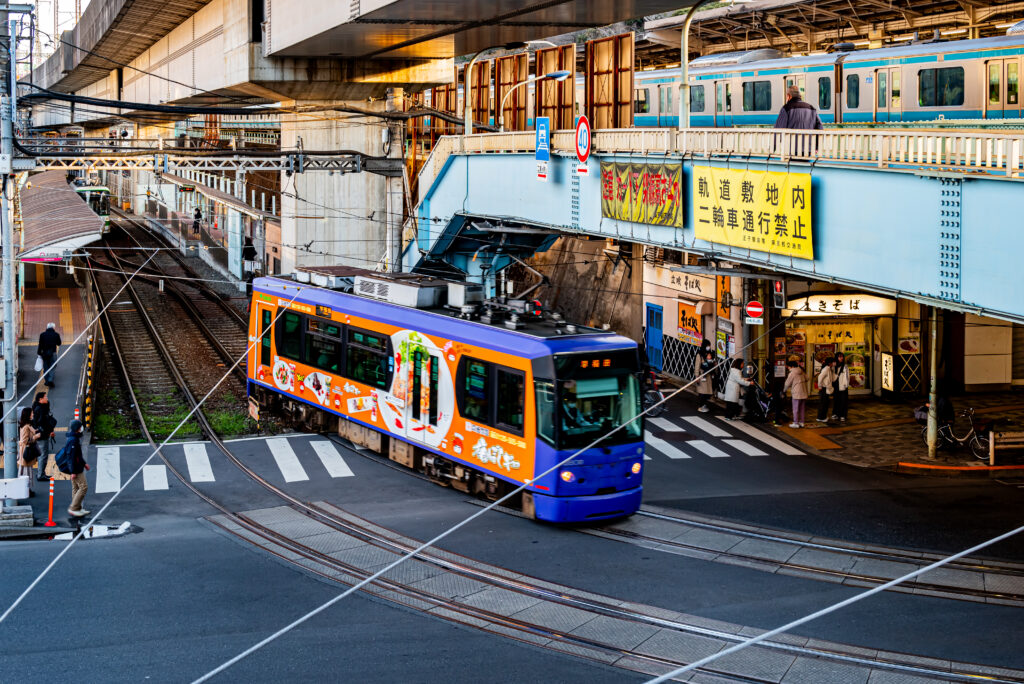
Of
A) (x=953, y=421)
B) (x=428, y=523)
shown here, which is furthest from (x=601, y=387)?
(x=953, y=421)

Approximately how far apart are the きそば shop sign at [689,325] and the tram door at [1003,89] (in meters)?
9.41

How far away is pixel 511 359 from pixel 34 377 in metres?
15.6

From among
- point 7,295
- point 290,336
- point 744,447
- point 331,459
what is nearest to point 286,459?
point 331,459

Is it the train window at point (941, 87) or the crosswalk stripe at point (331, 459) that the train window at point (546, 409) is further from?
the train window at point (941, 87)

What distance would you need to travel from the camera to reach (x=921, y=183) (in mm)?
13812

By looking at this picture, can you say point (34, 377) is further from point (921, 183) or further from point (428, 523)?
point (921, 183)

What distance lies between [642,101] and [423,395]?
17207 millimetres

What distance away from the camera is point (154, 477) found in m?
20.9

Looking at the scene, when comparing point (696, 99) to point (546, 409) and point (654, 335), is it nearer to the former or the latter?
point (654, 335)

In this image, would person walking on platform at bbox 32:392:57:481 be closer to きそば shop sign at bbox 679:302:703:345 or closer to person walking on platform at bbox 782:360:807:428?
person walking on platform at bbox 782:360:807:428

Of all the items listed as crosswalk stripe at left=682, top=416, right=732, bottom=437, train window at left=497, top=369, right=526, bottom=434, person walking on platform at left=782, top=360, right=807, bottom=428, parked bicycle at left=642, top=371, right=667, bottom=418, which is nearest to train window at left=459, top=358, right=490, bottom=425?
train window at left=497, top=369, right=526, bottom=434

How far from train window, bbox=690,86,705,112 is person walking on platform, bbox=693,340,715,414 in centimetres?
732

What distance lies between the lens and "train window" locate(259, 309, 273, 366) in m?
25.4

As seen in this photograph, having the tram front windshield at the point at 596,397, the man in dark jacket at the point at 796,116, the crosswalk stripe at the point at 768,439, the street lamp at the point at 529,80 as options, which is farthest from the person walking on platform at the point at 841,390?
the tram front windshield at the point at 596,397
